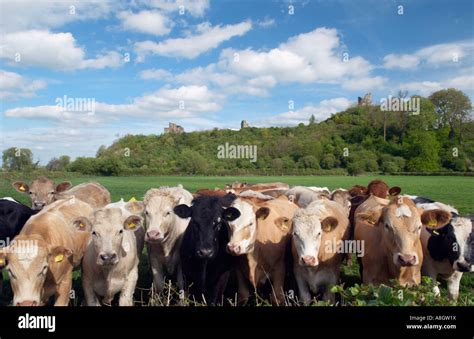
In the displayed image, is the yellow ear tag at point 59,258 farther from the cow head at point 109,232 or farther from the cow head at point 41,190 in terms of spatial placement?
the cow head at point 41,190

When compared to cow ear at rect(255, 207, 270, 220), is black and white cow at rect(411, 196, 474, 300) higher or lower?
lower

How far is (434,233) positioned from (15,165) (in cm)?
2564

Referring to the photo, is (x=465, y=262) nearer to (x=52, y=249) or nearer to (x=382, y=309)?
(x=382, y=309)

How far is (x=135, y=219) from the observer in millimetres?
5691

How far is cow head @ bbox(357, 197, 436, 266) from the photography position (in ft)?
16.8

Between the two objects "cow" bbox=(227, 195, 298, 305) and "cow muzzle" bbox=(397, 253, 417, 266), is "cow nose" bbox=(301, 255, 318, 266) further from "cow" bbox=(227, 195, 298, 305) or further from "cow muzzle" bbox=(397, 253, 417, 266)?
"cow muzzle" bbox=(397, 253, 417, 266)

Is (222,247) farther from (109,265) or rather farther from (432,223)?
(432,223)

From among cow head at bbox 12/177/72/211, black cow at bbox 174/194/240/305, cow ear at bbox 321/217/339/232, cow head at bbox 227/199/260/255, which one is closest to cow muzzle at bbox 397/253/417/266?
cow ear at bbox 321/217/339/232

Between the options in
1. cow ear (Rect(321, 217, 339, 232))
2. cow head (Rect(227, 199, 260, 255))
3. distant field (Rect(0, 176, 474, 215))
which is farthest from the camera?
distant field (Rect(0, 176, 474, 215))

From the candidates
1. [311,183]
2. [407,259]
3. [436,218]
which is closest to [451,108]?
[311,183]

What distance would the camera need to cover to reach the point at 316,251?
5516mm

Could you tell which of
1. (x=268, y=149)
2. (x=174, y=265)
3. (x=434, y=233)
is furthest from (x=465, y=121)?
(x=174, y=265)

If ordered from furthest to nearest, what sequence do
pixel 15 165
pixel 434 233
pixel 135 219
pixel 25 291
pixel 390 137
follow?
pixel 15 165, pixel 390 137, pixel 434 233, pixel 135 219, pixel 25 291

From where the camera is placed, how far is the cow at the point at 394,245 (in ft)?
17.1
